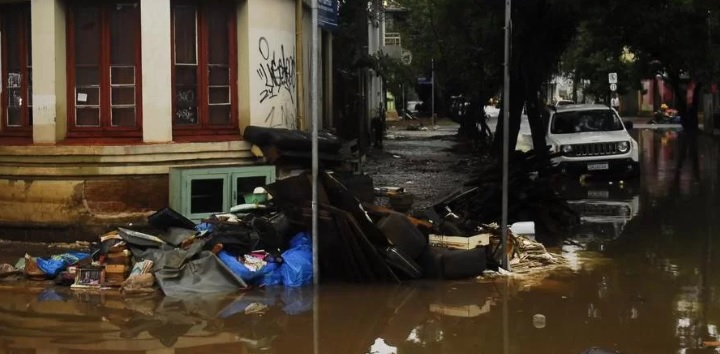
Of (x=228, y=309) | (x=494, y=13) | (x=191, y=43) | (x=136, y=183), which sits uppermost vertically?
(x=494, y=13)

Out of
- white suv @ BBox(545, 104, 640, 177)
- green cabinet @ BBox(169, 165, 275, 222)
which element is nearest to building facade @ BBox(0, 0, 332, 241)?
green cabinet @ BBox(169, 165, 275, 222)

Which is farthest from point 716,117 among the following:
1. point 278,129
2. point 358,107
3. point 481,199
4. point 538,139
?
point 278,129

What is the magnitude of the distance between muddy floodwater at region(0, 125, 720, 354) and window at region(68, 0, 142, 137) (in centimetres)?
268

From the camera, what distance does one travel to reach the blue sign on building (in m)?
8.99

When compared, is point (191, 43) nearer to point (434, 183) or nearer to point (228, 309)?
point (228, 309)

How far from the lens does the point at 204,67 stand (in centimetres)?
1090

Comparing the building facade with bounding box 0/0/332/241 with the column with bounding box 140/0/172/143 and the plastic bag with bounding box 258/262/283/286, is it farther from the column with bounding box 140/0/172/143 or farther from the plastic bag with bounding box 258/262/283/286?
the plastic bag with bounding box 258/262/283/286

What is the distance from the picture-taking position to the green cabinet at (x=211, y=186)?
1038cm

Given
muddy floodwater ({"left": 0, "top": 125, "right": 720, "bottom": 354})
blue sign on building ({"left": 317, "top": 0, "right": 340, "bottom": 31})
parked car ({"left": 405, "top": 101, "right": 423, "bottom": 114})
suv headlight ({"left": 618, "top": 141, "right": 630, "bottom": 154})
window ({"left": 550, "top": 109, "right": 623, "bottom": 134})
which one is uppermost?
parked car ({"left": 405, "top": 101, "right": 423, "bottom": 114})

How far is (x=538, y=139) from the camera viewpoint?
1805 cm

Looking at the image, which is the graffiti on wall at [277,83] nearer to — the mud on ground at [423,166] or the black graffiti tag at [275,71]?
the black graffiti tag at [275,71]

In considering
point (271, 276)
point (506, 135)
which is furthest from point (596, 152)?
point (271, 276)

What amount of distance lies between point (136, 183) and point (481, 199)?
4.76 m

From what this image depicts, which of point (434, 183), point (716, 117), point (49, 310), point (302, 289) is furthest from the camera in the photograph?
point (716, 117)
